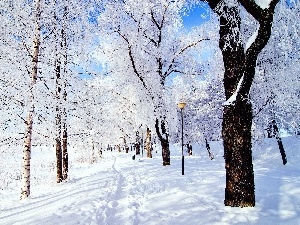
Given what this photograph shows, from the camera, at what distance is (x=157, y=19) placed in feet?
59.0

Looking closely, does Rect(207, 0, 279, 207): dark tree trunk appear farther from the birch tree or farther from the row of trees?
the birch tree

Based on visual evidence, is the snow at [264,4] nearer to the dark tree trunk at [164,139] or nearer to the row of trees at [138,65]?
the row of trees at [138,65]

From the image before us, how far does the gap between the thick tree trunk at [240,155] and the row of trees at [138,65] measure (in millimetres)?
22

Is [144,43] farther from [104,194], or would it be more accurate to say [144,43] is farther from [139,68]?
[104,194]

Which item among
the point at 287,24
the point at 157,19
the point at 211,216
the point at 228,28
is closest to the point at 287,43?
the point at 287,24

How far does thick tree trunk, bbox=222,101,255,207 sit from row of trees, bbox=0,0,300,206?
0.02 metres

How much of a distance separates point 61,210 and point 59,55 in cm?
557

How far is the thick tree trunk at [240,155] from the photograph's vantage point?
623cm

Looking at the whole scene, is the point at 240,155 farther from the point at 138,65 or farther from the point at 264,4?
the point at 138,65

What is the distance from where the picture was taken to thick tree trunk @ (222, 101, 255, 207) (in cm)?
623

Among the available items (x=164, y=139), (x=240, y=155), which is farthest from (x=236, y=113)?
(x=164, y=139)

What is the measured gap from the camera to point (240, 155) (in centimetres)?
621

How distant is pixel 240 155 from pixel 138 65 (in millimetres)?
12207

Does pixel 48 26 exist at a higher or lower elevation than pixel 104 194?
higher
